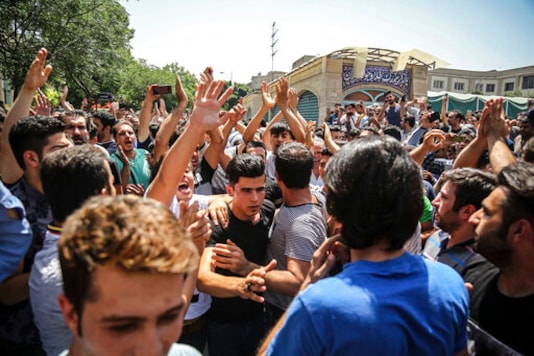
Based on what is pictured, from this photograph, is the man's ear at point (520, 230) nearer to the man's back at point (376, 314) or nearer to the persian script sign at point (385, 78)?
the man's back at point (376, 314)

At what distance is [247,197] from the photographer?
2449mm

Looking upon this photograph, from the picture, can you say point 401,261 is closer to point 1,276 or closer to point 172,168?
point 172,168

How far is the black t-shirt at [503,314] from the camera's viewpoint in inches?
56.1

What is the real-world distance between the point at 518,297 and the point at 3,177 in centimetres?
322

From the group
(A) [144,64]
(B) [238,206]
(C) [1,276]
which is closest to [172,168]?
(B) [238,206]

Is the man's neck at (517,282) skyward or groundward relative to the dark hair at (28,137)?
groundward

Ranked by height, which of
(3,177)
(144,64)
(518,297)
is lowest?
(518,297)

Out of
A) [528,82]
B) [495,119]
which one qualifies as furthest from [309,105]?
[528,82]

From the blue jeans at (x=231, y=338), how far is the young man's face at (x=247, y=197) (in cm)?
76

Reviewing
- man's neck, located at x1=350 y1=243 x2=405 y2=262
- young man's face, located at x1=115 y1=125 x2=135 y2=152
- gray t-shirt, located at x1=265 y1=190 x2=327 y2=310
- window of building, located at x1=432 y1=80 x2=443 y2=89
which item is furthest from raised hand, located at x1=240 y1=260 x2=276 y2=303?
window of building, located at x1=432 y1=80 x2=443 y2=89

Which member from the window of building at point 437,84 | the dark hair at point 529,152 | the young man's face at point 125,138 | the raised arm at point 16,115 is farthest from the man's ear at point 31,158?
the window of building at point 437,84

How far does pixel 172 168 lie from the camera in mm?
1969

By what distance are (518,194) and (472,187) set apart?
74cm

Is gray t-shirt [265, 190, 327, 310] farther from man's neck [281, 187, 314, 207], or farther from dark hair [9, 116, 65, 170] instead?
dark hair [9, 116, 65, 170]
